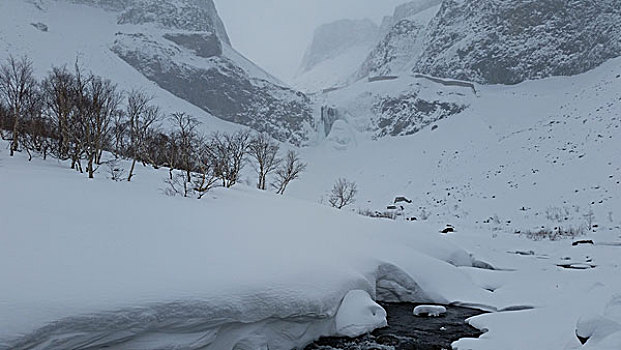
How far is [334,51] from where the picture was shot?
5281 inches

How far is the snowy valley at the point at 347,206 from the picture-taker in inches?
258

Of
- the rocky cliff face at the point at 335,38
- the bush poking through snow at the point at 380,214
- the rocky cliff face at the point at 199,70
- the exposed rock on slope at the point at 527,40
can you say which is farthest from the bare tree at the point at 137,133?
the rocky cliff face at the point at 335,38

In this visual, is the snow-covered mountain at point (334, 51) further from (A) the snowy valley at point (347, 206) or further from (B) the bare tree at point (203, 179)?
(B) the bare tree at point (203, 179)

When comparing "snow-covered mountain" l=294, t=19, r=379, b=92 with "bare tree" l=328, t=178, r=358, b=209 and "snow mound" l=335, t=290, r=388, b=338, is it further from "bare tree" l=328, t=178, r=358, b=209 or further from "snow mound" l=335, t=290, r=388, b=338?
"snow mound" l=335, t=290, r=388, b=338

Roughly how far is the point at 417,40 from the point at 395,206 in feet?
192

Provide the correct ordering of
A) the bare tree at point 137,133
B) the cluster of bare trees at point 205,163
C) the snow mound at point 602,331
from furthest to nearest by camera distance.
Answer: the bare tree at point 137,133 < the cluster of bare trees at point 205,163 < the snow mound at point 602,331

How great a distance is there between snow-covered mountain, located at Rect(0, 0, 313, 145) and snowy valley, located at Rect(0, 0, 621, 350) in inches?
17.2

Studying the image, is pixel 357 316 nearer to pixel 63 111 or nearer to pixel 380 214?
pixel 63 111

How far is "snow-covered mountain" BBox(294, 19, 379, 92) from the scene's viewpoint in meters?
111

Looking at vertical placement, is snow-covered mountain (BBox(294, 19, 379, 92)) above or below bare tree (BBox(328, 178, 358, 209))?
above

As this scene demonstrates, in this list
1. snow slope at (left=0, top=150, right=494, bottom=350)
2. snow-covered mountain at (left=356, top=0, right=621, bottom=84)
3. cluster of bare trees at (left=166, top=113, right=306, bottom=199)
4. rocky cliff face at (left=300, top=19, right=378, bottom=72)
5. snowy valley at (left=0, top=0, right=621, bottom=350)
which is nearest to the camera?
snow slope at (left=0, top=150, right=494, bottom=350)

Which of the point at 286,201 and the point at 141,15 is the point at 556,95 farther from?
the point at 141,15

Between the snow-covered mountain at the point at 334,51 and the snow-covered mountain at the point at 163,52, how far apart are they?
31266mm

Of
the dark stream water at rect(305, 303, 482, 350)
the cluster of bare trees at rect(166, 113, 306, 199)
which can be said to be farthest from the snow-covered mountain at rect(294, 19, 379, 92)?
the dark stream water at rect(305, 303, 482, 350)
